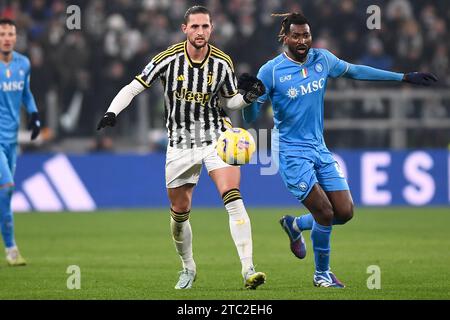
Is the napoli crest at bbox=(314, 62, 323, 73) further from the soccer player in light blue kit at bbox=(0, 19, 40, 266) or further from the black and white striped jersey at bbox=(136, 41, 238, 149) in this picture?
the soccer player in light blue kit at bbox=(0, 19, 40, 266)

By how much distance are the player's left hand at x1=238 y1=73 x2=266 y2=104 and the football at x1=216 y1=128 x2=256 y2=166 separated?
1.06 ft

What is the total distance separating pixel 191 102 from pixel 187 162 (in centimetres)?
56

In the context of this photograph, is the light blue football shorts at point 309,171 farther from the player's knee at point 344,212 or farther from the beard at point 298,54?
the beard at point 298,54

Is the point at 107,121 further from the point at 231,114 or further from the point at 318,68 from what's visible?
the point at 231,114

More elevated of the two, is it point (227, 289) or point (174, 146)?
point (174, 146)

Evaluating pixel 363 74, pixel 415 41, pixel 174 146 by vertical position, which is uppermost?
pixel 415 41

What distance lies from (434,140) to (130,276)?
10893mm

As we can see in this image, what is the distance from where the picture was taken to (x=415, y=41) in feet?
71.2

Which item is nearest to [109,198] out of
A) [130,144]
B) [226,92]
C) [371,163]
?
[130,144]

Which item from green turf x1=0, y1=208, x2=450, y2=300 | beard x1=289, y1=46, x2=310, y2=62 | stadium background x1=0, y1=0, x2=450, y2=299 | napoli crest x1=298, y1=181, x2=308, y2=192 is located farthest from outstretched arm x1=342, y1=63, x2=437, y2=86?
stadium background x1=0, y1=0, x2=450, y2=299

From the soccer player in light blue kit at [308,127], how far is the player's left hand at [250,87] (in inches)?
11.8

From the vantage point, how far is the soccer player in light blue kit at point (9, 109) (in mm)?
A: 12438

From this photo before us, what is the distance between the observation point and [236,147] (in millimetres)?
9281

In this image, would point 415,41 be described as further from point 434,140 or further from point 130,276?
point 130,276
